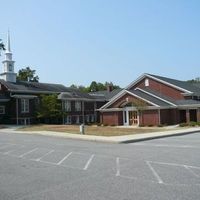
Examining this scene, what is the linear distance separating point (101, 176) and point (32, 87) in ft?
153

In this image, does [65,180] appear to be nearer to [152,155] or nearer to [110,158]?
[110,158]

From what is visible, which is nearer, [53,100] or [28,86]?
[53,100]

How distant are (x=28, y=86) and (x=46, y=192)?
48.5 meters

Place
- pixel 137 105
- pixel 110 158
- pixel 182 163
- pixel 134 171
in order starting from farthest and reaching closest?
pixel 137 105 → pixel 110 158 → pixel 182 163 → pixel 134 171

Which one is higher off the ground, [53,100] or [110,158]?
[53,100]

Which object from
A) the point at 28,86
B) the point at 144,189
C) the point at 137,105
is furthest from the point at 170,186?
the point at 28,86

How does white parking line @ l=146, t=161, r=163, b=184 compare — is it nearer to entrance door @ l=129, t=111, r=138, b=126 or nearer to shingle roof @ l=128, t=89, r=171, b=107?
shingle roof @ l=128, t=89, r=171, b=107

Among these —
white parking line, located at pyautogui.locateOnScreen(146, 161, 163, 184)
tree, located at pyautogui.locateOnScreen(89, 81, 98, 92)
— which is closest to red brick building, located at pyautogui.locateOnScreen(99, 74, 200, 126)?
white parking line, located at pyautogui.locateOnScreen(146, 161, 163, 184)

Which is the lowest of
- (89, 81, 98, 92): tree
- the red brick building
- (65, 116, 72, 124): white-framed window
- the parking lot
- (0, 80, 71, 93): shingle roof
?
the parking lot

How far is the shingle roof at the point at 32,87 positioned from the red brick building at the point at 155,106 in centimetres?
1054

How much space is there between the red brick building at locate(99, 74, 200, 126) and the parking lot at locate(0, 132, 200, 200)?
2919 centimetres

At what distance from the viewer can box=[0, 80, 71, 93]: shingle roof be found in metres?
53.4

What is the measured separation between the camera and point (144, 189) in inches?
376

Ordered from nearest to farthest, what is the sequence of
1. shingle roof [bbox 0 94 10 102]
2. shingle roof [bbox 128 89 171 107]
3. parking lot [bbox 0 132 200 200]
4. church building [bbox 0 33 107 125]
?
parking lot [bbox 0 132 200 200], shingle roof [bbox 128 89 171 107], shingle roof [bbox 0 94 10 102], church building [bbox 0 33 107 125]
